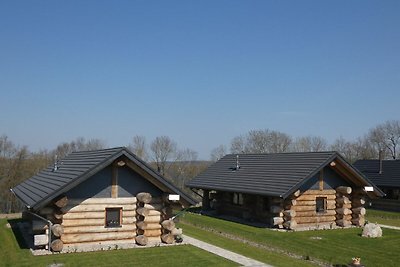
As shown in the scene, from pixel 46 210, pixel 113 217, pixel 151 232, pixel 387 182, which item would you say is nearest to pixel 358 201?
pixel 387 182

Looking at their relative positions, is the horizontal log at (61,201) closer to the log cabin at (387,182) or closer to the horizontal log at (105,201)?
the horizontal log at (105,201)

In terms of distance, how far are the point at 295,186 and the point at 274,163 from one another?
15.6 ft

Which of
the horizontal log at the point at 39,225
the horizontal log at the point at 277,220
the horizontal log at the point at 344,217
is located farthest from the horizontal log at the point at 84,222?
the horizontal log at the point at 344,217

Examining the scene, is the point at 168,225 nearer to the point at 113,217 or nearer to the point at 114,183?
the point at 113,217

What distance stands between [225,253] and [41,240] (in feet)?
20.6

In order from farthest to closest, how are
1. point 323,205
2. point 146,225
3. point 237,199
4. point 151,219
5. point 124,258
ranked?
point 237,199 → point 323,205 → point 151,219 → point 146,225 → point 124,258

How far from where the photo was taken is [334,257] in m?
16.2

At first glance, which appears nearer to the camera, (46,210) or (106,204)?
(46,210)

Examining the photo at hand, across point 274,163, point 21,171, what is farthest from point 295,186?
point 21,171

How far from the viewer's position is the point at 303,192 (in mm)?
23359

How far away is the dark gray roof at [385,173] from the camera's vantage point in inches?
1312

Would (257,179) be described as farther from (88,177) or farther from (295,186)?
(88,177)

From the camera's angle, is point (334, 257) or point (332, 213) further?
point (332, 213)

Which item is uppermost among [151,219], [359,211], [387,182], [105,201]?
[387,182]
